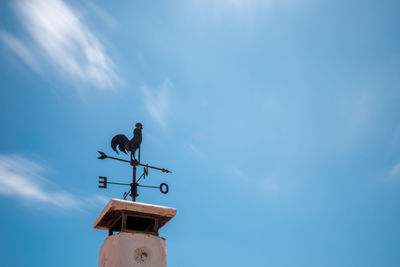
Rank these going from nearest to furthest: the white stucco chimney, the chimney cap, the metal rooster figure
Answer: the white stucco chimney → the chimney cap → the metal rooster figure

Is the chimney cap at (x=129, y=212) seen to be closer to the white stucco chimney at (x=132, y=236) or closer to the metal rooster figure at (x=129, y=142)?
the white stucco chimney at (x=132, y=236)

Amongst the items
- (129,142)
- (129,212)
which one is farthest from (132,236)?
(129,142)

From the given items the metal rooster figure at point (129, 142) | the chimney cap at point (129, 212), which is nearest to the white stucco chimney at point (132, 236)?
the chimney cap at point (129, 212)

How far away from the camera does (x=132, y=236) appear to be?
6.10 metres

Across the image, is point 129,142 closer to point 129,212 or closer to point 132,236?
point 129,212

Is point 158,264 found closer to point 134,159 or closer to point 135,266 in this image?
point 135,266

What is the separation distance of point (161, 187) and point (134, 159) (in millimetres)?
922

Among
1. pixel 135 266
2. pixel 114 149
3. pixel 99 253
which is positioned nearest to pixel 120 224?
pixel 99 253

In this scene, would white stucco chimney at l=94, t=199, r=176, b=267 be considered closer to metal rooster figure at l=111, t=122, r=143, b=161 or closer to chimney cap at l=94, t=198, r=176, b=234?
chimney cap at l=94, t=198, r=176, b=234

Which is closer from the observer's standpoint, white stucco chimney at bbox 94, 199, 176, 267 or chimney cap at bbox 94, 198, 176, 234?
white stucco chimney at bbox 94, 199, 176, 267

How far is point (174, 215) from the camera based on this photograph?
6785mm

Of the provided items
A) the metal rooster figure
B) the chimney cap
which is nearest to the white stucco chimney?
the chimney cap

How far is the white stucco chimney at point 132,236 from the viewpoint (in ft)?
19.4

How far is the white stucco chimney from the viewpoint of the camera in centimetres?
592
